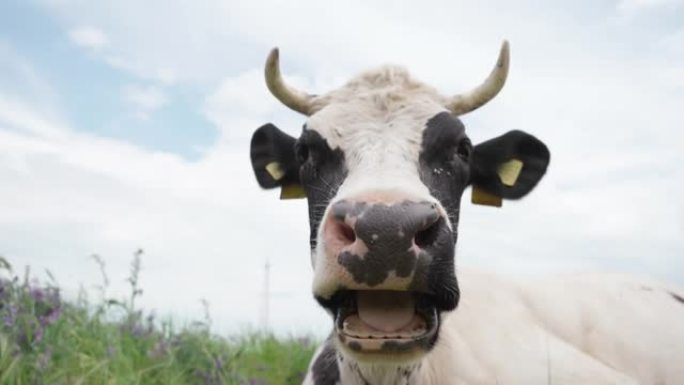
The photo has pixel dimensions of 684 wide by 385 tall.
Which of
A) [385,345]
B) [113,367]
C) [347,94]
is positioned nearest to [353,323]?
[385,345]

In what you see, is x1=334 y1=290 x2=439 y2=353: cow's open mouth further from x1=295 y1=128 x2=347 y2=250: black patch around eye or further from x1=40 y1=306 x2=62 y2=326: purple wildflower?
x1=40 y1=306 x2=62 y2=326: purple wildflower

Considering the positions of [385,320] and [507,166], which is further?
[507,166]

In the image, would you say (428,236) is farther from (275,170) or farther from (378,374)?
(275,170)

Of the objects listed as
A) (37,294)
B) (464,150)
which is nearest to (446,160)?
(464,150)

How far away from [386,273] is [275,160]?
2.37 metres

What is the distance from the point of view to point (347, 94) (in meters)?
4.98

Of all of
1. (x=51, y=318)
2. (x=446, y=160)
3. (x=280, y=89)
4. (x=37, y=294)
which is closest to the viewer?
(x=446, y=160)

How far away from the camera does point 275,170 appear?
5699 mm

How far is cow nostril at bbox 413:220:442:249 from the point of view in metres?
3.60

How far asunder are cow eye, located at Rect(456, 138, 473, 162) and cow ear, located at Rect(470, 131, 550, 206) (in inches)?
24.6

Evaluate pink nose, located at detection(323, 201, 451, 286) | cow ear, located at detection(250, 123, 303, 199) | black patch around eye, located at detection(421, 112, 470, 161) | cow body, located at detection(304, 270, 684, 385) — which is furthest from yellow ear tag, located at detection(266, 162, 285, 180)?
pink nose, located at detection(323, 201, 451, 286)

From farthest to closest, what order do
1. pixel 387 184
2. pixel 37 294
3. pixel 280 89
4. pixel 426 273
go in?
1. pixel 37 294
2. pixel 280 89
3. pixel 387 184
4. pixel 426 273

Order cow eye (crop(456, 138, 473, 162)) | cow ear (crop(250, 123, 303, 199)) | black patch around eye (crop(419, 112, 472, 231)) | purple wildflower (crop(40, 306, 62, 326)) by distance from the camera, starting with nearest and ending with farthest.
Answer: black patch around eye (crop(419, 112, 472, 231)), cow eye (crop(456, 138, 473, 162)), cow ear (crop(250, 123, 303, 199)), purple wildflower (crop(40, 306, 62, 326))

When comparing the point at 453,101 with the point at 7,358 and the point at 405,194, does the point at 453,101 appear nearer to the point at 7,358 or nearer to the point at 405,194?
the point at 405,194
